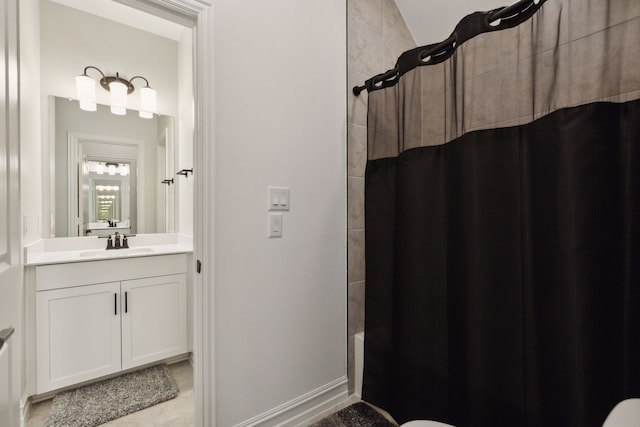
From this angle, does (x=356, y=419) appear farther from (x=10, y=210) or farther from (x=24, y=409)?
(x=24, y=409)

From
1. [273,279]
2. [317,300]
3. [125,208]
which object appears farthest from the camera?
[125,208]

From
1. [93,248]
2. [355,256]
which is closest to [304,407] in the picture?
[355,256]

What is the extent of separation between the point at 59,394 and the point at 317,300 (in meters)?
1.79

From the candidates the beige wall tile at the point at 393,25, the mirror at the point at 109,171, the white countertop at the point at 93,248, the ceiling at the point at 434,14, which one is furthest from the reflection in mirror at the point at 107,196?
the ceiling at the point at 434,14

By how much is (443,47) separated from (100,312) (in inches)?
98.9

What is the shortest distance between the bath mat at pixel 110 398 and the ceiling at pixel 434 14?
2.98 m

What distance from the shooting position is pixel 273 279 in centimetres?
144

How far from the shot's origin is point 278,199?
4.76ft

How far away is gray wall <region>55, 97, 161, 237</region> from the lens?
7.23ft

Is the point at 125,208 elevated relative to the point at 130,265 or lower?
elevated

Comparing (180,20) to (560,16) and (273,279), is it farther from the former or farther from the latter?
(560,16)

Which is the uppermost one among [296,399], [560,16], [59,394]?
[560,16]

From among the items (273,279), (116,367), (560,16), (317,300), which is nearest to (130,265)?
(116,367)

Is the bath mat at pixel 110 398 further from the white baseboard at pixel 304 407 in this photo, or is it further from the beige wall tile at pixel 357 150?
the beige wall tile at pixel 357 150
